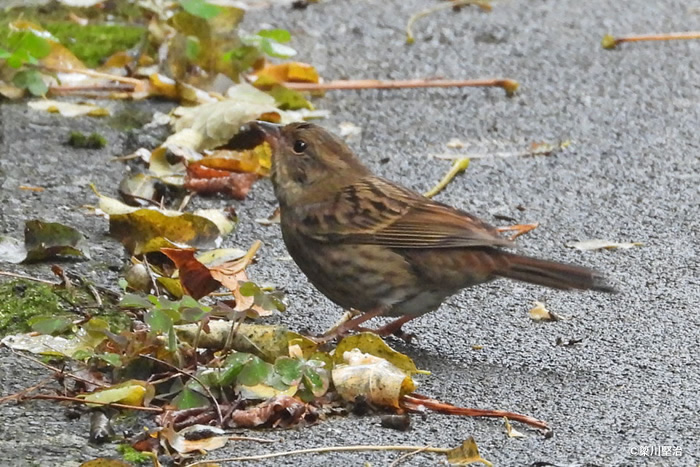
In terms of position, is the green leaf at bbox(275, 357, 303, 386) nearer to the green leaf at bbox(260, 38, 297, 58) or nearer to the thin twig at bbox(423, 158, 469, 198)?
the thin twig at bbox(423, 158, 469, 198)

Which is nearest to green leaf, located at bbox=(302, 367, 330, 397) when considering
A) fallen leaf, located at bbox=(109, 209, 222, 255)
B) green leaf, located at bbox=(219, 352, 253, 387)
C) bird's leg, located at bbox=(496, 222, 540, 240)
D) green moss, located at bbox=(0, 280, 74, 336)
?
green leaf, located at bbox=(219, 352, 253, 387)

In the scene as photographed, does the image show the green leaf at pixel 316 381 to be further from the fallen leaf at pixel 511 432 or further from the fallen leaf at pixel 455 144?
the fallen leaf at pixel 455 144

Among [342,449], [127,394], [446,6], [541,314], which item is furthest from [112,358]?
[446,6]

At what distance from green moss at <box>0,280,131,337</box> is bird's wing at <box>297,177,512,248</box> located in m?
0.75

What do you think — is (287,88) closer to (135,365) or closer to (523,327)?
(523,327)

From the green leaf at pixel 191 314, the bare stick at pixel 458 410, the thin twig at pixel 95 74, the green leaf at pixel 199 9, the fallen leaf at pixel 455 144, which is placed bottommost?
the fallen leaf at pixel 455 144

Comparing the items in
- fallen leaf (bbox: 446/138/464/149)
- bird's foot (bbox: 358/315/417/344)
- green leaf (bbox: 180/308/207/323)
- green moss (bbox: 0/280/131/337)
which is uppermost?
green leaf (bbox: 180/308/207/323)

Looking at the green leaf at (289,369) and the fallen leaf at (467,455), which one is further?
the green leaf at (289,369)

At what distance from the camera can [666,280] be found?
459 cm

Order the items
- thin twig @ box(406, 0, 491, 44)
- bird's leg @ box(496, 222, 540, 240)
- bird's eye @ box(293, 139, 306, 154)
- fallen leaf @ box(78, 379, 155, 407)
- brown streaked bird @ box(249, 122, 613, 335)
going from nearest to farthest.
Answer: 1. fallen leaf @ box(78, 379, 155, 407)
2. brown streaked bird @ box(249, 122, 613, 335)
3. bird's eye @ box(293, 139, 306, 154)
4. bird's leg @ box(496, 222, 540, 240)
5. thin twig @ box(406, 0, 491, 44)

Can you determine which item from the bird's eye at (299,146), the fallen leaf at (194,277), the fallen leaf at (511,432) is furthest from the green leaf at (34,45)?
the fallen leaf at (511,432)

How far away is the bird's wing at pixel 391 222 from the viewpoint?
410 cm

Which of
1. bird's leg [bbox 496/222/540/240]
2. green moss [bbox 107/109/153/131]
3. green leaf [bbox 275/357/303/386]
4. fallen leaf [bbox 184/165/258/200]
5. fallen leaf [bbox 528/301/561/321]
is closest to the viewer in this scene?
green leaf [bbox 275/357/303/386]

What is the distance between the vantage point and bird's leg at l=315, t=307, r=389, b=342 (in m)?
4.07
